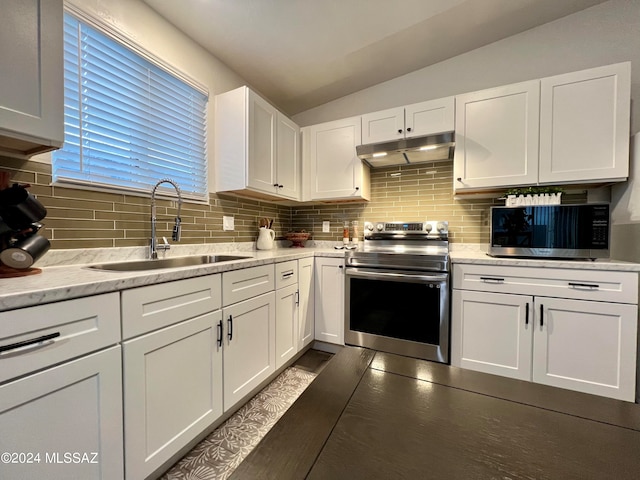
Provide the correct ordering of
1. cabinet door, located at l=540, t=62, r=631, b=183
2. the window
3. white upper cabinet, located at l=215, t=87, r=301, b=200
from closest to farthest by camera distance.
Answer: the window < cabinet door, located at l=540, t=62, r=631, b=183 < white upper cabinet, located at l=215, t=87, r=301, b=200

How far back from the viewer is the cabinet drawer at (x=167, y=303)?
1.01 meters

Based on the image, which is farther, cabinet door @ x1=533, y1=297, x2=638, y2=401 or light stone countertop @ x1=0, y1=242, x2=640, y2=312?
cabinet door @ x1=533, y1=297, x2=638, y2=401

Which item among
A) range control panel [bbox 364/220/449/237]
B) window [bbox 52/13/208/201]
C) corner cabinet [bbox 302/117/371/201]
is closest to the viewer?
window [bbox 52/13/208/201]

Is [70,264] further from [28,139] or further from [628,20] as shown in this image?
[628,20]

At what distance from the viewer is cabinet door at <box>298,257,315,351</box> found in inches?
87.4

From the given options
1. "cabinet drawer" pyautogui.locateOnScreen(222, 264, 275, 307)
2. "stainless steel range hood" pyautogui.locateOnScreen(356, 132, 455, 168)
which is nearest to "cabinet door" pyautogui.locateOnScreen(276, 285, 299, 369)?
"cabinet drawer" pyautogui.locateOnScreen(222, 264, 275, 307)

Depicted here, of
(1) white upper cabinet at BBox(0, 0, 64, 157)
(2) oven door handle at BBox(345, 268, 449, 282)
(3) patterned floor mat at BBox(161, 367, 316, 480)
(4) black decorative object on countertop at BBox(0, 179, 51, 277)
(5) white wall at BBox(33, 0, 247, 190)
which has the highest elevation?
(5) white wall at BBox(33, 0, 247, 190)

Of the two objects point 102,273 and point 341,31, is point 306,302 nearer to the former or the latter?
point 102,273

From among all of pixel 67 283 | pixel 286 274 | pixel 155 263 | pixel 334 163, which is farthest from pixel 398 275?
pixel 67 283

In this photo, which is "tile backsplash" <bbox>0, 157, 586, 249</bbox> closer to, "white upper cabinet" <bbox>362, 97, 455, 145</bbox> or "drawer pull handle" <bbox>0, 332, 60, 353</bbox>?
"white upper cabinet" <bbox>362, 97, 455, 145</bbox>

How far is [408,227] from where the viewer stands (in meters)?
2.57

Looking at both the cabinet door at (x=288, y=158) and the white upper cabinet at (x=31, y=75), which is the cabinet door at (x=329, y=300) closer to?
the cabinet door at (x=288, y=158)

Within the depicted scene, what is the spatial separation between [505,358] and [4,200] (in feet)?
9.10

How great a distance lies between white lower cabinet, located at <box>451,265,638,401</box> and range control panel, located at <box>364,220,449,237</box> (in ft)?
1.99
